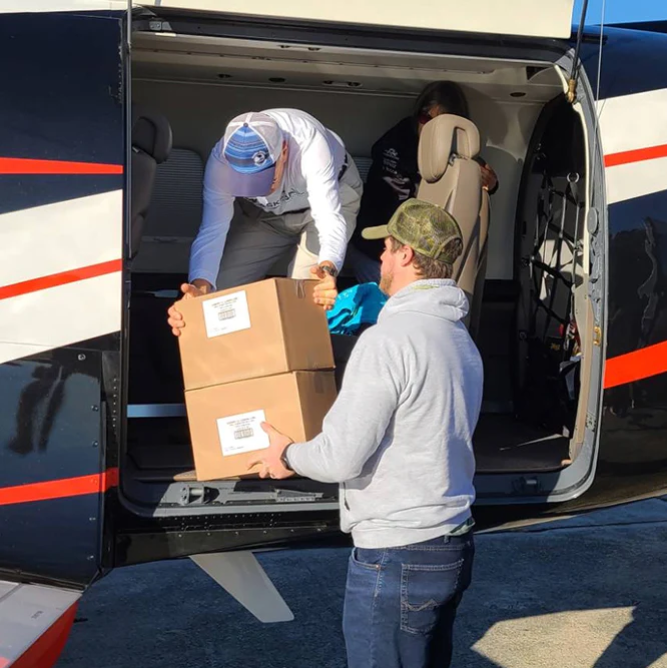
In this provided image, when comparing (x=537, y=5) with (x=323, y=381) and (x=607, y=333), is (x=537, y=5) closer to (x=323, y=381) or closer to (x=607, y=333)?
(x=607, y=333)

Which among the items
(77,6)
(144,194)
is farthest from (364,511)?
(77,6)

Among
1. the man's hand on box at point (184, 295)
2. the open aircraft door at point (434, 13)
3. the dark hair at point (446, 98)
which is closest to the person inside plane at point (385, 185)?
the dark hair at point (446, 98)

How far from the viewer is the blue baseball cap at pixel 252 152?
3029mm

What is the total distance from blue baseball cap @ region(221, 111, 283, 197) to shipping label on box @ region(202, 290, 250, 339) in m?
0.57

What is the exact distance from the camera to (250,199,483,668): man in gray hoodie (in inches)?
82.3

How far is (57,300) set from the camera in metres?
2.61

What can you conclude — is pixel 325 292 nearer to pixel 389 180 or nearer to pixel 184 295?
pixel 184 295

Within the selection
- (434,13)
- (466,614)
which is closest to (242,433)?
(434,13)

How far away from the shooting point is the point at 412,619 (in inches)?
84.6

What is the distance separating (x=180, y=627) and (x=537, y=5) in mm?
2914

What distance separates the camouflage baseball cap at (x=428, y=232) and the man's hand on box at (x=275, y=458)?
0.63 metres

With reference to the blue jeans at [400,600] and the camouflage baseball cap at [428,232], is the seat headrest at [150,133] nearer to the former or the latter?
the camouflage baseball cap at [428,232]

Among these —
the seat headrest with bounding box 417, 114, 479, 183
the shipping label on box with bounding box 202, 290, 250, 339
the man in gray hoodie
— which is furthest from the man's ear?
the seat headrest with bounding box 417, 114, 479, 183

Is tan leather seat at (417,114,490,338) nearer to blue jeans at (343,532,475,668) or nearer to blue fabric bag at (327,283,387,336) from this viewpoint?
blue fabric bag at (327,283,387,336)
